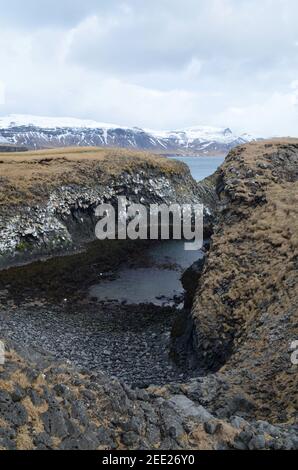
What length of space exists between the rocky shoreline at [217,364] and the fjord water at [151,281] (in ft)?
8.37

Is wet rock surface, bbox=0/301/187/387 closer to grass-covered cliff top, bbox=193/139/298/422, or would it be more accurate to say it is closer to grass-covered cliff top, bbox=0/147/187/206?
grass-covered cliff top, bbox=193/139/298/422

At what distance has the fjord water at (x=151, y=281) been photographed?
4050 centimetres

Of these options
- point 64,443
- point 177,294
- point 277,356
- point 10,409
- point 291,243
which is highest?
point 291,243

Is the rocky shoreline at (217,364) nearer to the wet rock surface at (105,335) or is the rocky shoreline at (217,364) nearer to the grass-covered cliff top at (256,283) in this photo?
the grass-covered cliff top at (256,283)

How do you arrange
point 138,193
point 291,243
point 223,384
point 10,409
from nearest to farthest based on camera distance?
point 10,409 < point 223,384 < point 291,243 < point 138,193

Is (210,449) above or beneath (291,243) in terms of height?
beneath

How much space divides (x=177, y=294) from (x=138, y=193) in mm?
35167

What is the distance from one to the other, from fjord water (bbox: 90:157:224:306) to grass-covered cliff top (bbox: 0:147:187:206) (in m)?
18.1

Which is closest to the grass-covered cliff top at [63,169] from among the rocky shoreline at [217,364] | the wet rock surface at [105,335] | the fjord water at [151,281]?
the fjord water at [151,281]

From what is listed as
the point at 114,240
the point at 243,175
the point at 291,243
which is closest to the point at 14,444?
the point at 291,243

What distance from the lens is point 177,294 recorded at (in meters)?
41.3

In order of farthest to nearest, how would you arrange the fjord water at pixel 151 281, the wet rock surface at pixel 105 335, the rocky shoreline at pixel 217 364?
the fjord water at pixel 151 281
the wet rock surface at pixel 105 335
the rocky shoreline at pixel 217 364

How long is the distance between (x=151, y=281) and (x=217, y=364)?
67.1ft
